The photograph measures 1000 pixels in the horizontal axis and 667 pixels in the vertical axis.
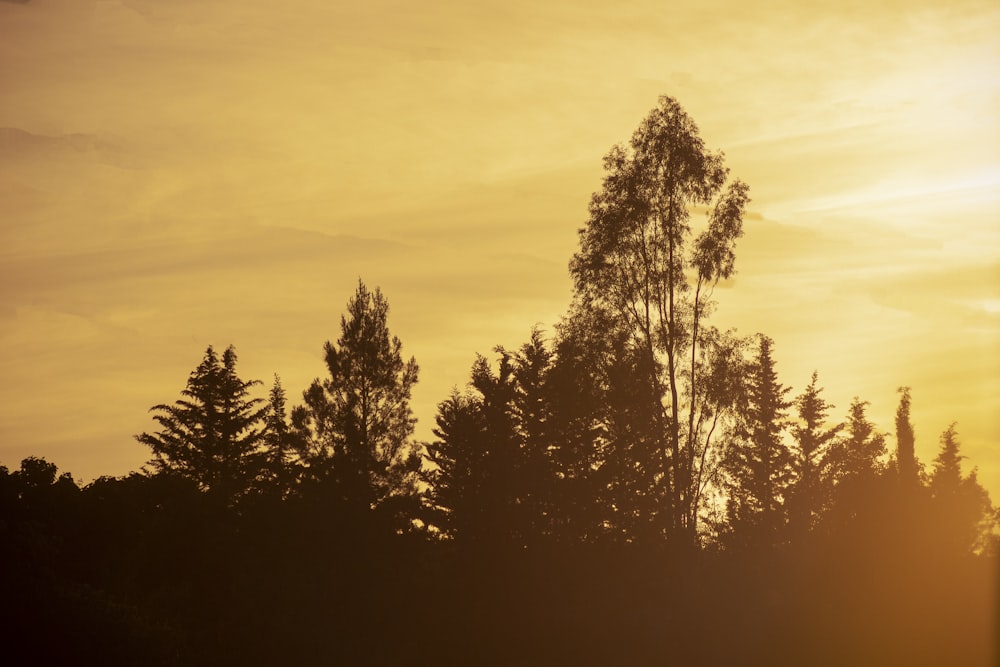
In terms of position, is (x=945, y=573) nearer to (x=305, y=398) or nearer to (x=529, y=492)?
(x=529, y=492)

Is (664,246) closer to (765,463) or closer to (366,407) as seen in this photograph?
(366,407)

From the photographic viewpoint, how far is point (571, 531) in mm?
58094

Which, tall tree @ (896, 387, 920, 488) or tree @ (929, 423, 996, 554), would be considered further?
tall tree @ (896, 387, 920, 488)

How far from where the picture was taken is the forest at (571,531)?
50.1m

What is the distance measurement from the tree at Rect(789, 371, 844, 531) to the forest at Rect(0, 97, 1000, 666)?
794 inches

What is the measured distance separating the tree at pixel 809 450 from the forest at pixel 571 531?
2017cm

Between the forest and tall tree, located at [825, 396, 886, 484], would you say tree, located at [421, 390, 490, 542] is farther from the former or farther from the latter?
tall tree, located at [825, 396, 886, 484]

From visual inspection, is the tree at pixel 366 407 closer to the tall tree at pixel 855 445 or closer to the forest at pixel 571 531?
the forest at pixel 571 531

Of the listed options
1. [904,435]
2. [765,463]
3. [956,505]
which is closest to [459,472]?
[956,505]

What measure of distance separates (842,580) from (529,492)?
48.4ft

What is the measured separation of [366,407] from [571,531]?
12287mm

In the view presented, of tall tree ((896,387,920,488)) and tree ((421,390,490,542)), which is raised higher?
tall tree ((896,387,920,488))

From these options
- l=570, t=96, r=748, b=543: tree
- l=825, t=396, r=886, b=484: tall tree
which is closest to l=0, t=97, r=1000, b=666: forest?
l=570, t=96, r=748, b=543: tree

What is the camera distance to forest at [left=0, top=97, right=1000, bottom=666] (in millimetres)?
50094
